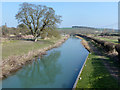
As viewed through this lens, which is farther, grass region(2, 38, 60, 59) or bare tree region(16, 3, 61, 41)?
bare tree region(16, 3, 61, 41)

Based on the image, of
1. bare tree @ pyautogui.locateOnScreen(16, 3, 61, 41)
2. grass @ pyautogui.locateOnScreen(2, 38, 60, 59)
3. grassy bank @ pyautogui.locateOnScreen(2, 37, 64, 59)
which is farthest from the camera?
bare tree @ pyautogui.locateOnScreen(16, 3, 61, 41)

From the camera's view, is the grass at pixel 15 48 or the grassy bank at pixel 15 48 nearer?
the grassy bank at pixel 15 48

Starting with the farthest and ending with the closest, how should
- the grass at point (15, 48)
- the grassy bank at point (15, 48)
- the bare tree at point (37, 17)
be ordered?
1. the bare tree at point (37, 17)
2. the grass at point (15, 48)
3. the grassy bank at point (15, 48)

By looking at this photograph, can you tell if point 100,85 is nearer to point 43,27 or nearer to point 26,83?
point 26,83

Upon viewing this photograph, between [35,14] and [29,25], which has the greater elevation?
[35,14]

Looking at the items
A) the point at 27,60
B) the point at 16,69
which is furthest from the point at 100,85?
the point at 27,60

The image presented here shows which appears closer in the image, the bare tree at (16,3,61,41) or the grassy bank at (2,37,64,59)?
the grassy bank at (2,37,64,59)

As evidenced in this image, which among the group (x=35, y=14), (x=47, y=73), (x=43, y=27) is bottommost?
(x=47, y=73)

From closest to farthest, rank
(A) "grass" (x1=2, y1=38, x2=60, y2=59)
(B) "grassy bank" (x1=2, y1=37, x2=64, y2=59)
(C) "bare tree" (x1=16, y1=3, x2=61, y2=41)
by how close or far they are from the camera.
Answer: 1. (B) "grassy bank" (x1=2, y1=37, x2=64, y2=59)
2. (A) "grass" (x1=2, y1=38, x2=60, y2=59)
3. (C) "bare tree" (x1=16, y1=3, x2=61, y2=41)

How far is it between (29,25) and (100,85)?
108ft

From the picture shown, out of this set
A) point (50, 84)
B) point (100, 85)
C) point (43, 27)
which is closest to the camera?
point (100, 85)

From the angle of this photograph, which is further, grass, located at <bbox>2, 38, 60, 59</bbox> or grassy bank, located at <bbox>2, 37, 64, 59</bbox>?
grass, located at <bbox>2, 38, 60, 59</bbox>

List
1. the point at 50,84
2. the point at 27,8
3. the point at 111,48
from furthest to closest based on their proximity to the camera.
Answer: the point at 27,8
the point at 111,48
the point at 50,84

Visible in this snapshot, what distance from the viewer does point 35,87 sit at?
9695 mm
